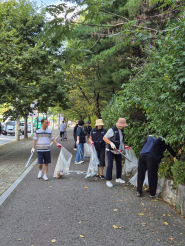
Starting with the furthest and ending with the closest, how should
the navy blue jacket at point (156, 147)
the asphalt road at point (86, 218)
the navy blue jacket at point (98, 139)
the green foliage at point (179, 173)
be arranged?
the navy blue jacket at point (98, 139) < the navy blue jacket at point (156, 147) < the green foliage at point (179, 173) < the asphalt road at point (86, 218)

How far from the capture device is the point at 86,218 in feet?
15.2

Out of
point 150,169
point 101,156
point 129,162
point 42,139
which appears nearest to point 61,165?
point 42,139

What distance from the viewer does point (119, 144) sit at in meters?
7.21

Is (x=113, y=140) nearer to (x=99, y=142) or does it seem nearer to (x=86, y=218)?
(x=99, y=142)

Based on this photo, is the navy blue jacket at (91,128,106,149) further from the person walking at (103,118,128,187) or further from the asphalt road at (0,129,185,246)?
the asphalt road at (0,129,185,246)

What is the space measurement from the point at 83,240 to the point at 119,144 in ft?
12.2

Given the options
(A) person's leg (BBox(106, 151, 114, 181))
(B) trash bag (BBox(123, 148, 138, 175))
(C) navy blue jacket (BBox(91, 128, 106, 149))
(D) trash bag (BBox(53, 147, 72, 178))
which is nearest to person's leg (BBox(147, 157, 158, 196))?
(A) person's leg (BBox(106, 151, 114, 181))

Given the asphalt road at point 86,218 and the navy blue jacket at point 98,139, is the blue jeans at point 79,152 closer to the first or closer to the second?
the navy blue jacket at point 98,139

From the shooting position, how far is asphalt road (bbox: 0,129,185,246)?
149 inches

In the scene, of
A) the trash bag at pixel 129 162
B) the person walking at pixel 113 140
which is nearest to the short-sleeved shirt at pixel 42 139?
the person walking at pixel 113 140

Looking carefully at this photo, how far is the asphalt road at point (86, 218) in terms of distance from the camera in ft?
12.4

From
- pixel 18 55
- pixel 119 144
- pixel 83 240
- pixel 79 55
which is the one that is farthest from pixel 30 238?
pixel 18 55

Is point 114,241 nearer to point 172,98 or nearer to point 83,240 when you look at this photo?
point 83,240

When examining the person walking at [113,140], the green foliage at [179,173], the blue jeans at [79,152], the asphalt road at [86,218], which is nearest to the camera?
the asphalt road at [86,218]
